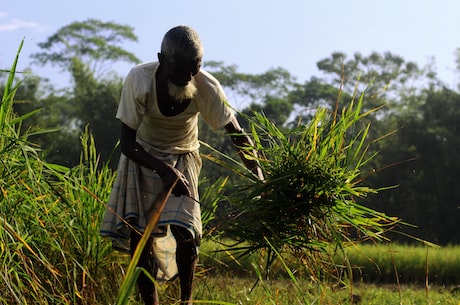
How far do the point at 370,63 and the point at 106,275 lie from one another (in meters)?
39.1

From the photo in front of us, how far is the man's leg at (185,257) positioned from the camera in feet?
13.7

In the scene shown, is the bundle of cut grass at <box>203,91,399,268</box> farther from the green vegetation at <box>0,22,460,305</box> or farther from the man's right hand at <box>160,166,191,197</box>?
the man's right hand at <box>160,166,191,197</box>

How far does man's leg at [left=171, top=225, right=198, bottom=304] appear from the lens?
13.7ft

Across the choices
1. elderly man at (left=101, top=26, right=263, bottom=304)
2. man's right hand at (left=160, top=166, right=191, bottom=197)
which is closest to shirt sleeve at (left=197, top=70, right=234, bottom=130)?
elderly man at (left=101, top=26, right=263, bottom=304)

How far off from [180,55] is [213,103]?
1.45 ft

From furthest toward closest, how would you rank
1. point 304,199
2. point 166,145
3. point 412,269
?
point 412,269
point 166,145
point 304,199

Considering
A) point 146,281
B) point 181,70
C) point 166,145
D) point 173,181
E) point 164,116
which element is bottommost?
point 146,281

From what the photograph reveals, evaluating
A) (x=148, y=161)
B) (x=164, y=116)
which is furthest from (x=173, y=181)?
(x=164, y=116)

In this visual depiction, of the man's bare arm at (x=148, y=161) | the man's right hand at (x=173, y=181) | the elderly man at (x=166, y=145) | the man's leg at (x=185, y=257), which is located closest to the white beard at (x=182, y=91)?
the elderly man at (x=166, y=145)

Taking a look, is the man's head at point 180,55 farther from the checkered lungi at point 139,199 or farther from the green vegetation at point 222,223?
the checkered lungi at point 139,199

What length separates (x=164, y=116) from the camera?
4.14 metres

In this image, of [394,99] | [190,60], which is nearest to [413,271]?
[190,60]

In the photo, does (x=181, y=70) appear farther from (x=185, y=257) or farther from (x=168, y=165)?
(x=185, y=257)

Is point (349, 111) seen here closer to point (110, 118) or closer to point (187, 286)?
point (187, 286)
